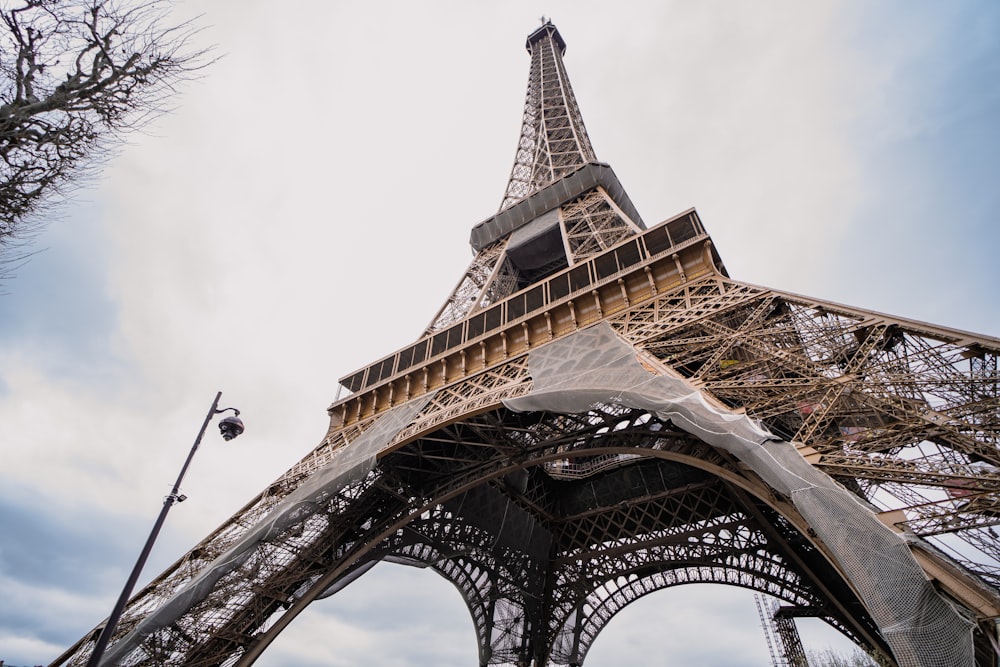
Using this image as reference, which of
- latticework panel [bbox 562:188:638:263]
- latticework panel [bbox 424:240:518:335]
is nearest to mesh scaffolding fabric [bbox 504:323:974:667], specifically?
latticework panel [bbox 562:188:638:263]

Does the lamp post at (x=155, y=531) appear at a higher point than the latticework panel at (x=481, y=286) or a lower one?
lower

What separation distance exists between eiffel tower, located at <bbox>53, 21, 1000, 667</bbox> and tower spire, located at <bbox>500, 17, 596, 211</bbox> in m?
0.50

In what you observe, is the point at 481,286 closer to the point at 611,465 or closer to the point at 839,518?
the point at 611,465

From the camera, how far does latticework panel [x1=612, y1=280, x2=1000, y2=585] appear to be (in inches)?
233

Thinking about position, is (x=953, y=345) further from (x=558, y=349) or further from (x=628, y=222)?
(x=628, y=222)

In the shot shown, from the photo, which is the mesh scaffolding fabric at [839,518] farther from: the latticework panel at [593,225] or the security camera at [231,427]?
the latticework panel at [593,225]

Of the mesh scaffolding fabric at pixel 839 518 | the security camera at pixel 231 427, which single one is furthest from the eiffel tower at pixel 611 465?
the security camera at pixel 231 427

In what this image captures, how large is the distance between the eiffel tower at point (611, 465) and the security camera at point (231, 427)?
4.40 metres

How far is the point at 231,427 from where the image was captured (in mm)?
8445

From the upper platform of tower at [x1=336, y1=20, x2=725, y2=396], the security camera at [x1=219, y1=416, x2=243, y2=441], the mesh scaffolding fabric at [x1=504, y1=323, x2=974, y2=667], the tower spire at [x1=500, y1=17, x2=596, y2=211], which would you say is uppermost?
the tower spire at [x1=500, y1=17, x2=596, y2=211]

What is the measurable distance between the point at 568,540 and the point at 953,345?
57.7 ft

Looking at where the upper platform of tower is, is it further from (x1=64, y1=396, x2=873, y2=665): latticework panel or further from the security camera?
the security camera

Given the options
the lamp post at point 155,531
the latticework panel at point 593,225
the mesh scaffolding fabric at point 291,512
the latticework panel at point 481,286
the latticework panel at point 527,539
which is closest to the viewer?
the lamp post at point 155,531

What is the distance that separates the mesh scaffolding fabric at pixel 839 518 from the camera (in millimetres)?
4680
